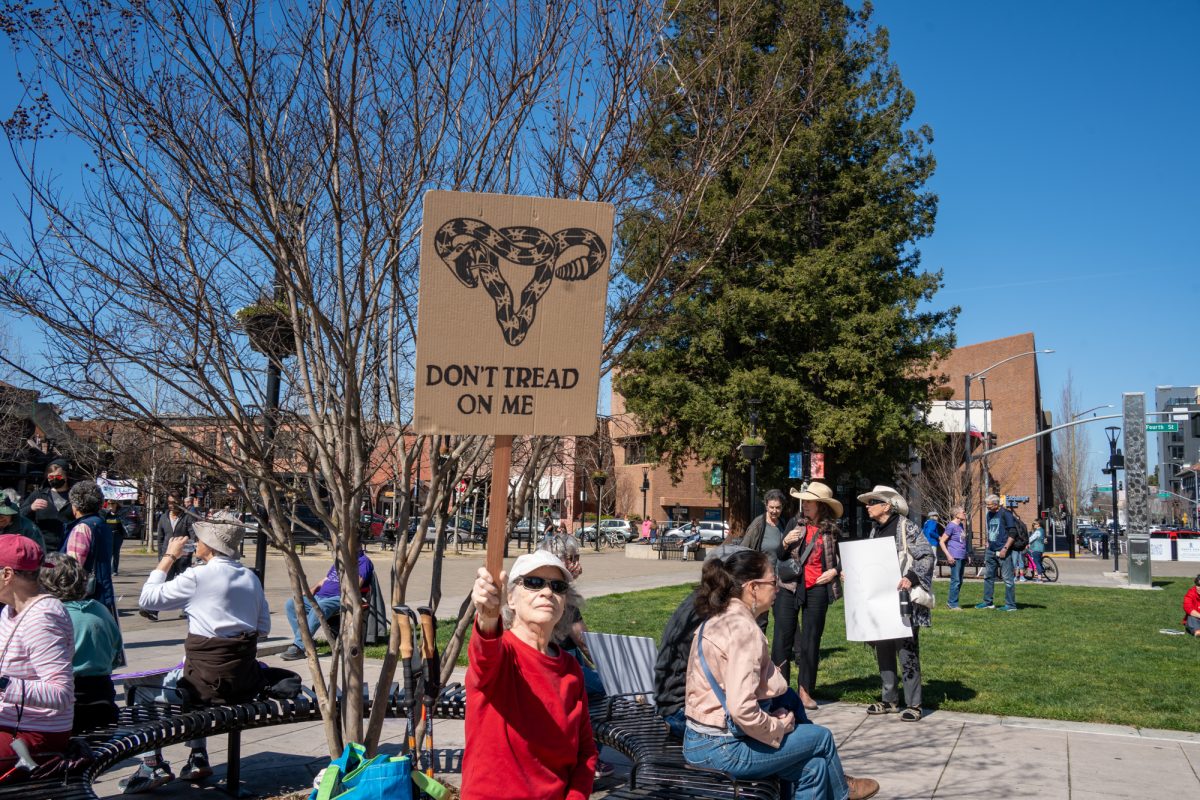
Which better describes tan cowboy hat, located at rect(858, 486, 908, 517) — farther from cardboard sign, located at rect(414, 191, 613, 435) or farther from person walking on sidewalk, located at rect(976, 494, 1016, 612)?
person walking on sidewalk, located at rect(976, 494, 1016, 612)

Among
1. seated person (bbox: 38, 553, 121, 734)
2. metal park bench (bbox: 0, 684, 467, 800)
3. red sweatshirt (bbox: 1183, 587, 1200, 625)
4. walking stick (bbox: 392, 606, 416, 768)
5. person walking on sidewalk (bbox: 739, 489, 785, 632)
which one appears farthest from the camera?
red sweatshirt (bbox: 1183, 587, 1200, 625)

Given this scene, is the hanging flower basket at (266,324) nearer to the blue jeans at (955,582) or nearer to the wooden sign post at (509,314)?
the wooden sign post at (509,314)

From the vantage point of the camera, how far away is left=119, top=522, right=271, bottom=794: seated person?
18.7 feet

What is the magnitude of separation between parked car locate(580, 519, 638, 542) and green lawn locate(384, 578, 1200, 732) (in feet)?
124

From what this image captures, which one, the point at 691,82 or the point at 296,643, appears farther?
the point at 296,643

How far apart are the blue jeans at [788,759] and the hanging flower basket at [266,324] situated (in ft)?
10.1

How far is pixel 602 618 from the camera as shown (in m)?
15.1

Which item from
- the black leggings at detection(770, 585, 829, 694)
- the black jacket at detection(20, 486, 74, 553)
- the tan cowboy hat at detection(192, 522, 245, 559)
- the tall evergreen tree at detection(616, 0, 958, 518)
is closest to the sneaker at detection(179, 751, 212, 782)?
the tan cowboy hat at detection(192, 522, 245, 559)

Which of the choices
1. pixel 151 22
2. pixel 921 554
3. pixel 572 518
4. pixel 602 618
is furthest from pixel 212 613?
pixel 572 518

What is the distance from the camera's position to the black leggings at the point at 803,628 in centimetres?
836

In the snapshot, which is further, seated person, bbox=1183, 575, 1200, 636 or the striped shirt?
seated person, bbox=1183, 575, 1200, 636

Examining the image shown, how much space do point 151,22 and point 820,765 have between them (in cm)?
477

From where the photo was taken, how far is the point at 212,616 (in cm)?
570

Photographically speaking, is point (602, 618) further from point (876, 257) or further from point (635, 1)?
point (876, 257)
